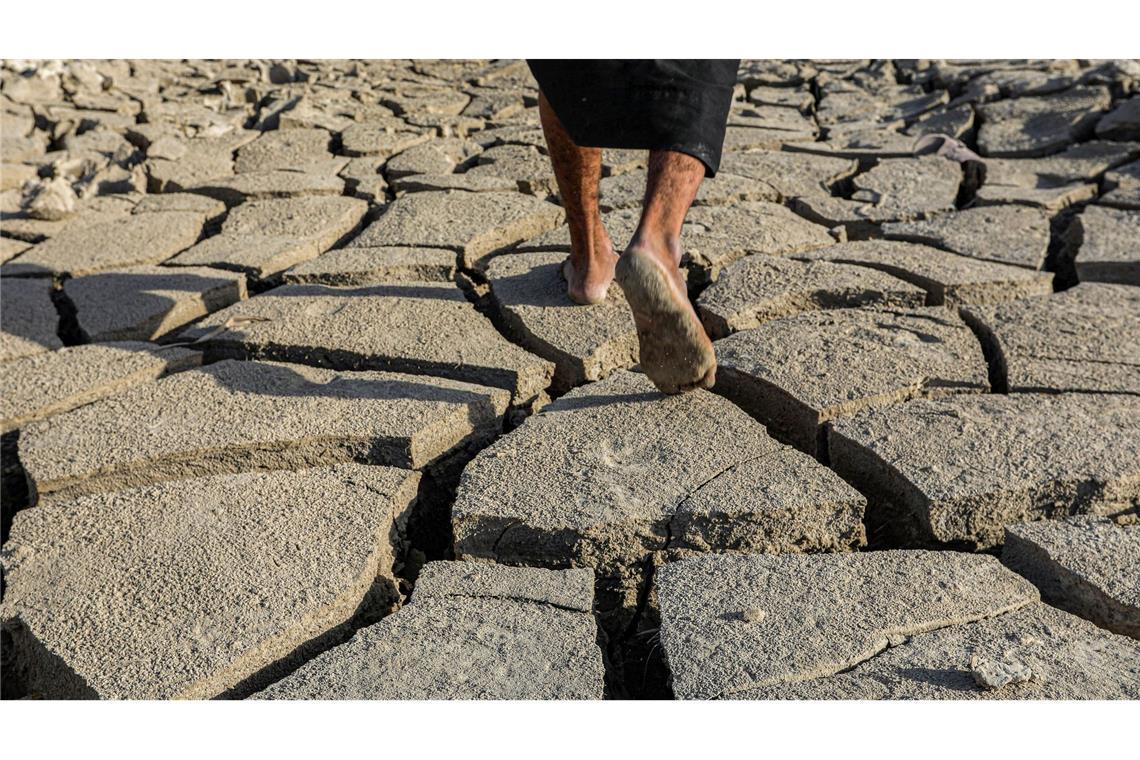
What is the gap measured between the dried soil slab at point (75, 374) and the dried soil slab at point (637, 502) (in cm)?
83

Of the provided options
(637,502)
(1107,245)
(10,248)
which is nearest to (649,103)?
(637,502)

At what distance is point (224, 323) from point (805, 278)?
132cm

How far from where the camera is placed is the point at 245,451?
1840mm

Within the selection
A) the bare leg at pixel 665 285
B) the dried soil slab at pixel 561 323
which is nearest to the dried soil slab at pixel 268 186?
the dried soil slab at pixel 561 323

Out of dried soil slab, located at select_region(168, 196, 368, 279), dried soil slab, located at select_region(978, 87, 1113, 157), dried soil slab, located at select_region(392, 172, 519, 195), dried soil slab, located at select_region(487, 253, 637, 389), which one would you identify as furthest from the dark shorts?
dried soil slab, located at select_region(978, 87, 1113, 157)

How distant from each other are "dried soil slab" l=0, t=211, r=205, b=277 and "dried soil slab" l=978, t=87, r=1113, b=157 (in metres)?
2.70

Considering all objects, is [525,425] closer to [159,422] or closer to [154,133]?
[159,422]

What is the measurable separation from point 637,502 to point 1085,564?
25.5 inches

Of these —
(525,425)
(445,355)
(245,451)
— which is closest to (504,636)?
(525,425)

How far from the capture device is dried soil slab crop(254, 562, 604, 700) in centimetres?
131

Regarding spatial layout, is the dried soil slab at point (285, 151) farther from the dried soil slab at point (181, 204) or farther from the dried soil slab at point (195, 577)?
the dried soil slab at point (195, 577)

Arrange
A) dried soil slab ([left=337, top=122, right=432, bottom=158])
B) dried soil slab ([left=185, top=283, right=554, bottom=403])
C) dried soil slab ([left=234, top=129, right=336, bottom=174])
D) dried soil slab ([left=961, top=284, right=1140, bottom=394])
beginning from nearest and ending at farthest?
dried soil slab ([left=961, top=284, right=1140, bottom=394]) < dried soil slab ([left=185, top=283, right=554, bottom=403]) < dried soil slab ([left=234, top=129, right=336, bottom=174]) < dried soil slab ([left=337, top=122, right=432, bottom=158])

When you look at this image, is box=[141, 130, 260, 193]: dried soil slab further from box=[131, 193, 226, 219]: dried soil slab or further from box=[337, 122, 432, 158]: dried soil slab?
box=[337, 122, 432, 158]: dried soil slab

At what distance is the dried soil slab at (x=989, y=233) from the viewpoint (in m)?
2.63
